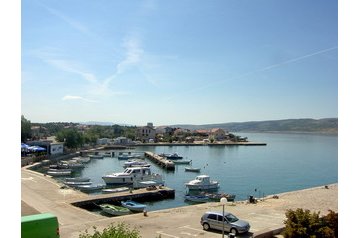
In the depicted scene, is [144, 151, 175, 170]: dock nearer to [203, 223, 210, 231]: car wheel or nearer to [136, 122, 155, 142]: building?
[203, 223, 210, 231]: car wheel

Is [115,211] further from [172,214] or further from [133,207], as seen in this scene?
[172,214]

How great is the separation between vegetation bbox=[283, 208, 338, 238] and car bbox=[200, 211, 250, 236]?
3.11 meters

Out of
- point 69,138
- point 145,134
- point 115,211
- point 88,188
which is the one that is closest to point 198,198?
point 115,211

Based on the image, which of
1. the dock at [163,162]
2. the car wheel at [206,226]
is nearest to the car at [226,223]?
the car wheel at [206,226]

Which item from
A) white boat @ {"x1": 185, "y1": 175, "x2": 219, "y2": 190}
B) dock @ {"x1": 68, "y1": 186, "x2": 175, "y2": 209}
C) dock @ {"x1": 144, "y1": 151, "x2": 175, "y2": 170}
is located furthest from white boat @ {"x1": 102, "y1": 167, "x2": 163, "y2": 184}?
dock @ {"x1": 144, "y1": 151, "x2": 175, "y2": 170}

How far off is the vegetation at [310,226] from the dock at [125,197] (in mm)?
14273

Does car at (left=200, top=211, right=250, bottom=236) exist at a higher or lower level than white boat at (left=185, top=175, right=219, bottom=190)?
higher

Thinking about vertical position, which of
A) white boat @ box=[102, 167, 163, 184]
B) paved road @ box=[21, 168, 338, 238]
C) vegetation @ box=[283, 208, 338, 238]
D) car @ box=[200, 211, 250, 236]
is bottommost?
white boat @ box=[102, 167, 163, 184]

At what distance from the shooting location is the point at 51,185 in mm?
27688

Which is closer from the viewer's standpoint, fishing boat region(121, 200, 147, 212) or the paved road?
the paved road

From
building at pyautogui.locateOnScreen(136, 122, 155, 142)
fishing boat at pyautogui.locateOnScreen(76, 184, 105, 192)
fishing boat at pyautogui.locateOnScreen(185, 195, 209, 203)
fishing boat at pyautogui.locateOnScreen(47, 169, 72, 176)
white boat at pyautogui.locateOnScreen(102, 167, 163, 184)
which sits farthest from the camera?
building at pyautogui.locateOnScreen(136, 122, 155, 142)

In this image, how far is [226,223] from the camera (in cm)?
1266

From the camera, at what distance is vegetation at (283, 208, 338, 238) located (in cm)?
904
